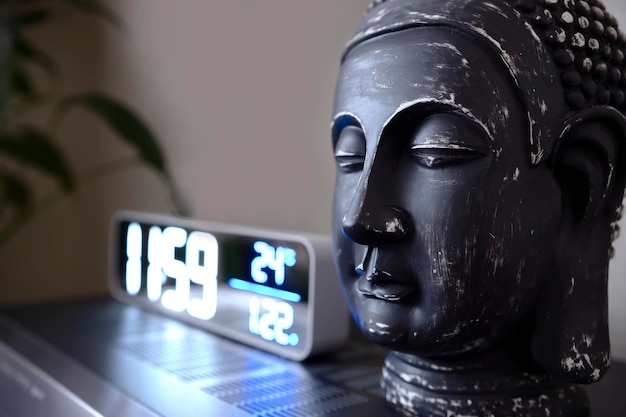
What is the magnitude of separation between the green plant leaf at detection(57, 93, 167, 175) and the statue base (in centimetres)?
86

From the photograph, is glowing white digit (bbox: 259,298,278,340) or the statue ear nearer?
the statue ear

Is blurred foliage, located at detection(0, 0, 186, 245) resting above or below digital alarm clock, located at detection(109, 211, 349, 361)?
above

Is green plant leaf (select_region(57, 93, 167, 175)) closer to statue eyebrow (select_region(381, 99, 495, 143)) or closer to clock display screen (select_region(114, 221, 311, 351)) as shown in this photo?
clock display screen (select_region(114, 221, 311, 351))

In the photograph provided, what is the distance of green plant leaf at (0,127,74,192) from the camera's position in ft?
4.55

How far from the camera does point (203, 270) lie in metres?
0.91

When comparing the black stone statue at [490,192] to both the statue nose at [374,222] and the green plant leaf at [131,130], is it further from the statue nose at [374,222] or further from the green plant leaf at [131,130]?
the green plant leaf at [131,130]

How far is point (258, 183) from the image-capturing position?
4.18 ft

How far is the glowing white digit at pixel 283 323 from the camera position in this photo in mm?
790

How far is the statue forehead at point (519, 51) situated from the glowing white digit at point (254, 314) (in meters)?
0.47

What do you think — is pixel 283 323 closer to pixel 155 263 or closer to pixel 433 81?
pixel 155 263

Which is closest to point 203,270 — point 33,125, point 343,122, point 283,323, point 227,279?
point 227,279

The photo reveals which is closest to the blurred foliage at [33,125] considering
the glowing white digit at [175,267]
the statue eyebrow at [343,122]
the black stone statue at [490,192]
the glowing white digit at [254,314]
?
the glowing white digit at [175,267]

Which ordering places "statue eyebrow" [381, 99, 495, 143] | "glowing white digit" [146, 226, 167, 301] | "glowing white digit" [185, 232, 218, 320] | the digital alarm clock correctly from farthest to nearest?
"glowing white digit" [146, 226, 167, 301], "glowing white digit" [185, 232, 218, 320], the digital alarm clock, "statue eyebrow" [381, 99, 495, 143]

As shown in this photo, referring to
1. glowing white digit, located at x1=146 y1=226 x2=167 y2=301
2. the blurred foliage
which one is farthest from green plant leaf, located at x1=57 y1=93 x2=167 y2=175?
glowing white digit, located at x1=146 y1=226 x2=167 y2=301
